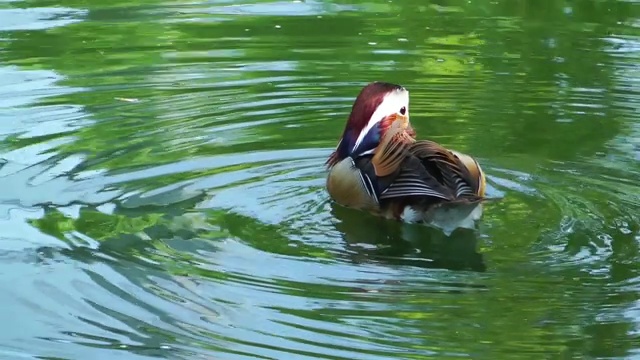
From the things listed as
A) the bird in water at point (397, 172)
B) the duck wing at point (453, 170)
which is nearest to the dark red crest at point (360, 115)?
the bird in water at point (397, 172)

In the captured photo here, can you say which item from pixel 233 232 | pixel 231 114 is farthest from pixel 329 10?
pixel 233 232

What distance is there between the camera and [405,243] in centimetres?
653

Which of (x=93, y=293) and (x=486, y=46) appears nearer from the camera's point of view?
(x=93, y=293)

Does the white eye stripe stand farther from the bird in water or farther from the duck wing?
the duck wing

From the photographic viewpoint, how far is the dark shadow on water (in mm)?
6211

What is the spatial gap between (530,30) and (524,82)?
208cm

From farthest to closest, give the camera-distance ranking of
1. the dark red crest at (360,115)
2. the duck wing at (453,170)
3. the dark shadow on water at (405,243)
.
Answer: the dark red crest at (360,115) → the duck wing at (453,170) → the dark shadow on water at (405,243)

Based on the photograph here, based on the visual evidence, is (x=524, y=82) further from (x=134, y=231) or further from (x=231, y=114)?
(x=134, y=231)

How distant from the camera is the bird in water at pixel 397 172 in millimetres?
6520

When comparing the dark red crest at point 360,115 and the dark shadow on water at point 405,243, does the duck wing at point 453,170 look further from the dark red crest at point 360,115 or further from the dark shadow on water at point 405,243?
the dark red crest at point 360,115

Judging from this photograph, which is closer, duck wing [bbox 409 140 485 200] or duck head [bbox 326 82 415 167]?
duck wing [bbox 409 140 485 200]

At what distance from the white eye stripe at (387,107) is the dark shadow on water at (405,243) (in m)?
0.53

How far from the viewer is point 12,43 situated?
11.0 metres

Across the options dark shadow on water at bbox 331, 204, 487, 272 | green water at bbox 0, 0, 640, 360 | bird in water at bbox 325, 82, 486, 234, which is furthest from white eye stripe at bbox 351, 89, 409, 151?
dark shadow on water at bbox 331, 204, 487, 272
